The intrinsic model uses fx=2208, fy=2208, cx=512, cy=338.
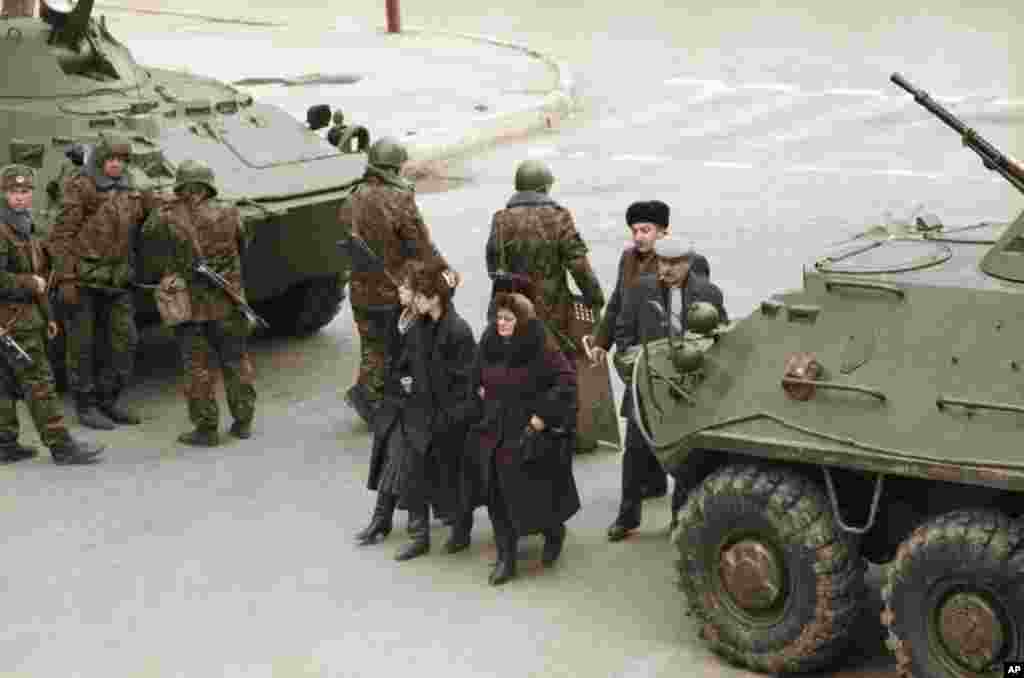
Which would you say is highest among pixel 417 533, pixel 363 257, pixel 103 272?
pixel 363 257

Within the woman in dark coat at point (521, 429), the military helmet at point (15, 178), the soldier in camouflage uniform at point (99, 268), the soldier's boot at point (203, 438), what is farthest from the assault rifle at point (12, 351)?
the woman in dark coat at point (521, 429)

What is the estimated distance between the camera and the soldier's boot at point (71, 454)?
12477 millimetres

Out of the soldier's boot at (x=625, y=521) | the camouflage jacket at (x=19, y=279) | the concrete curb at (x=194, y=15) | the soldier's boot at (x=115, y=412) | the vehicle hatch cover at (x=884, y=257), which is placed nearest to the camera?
the vehicle hatch cover at (x=884, y=257)

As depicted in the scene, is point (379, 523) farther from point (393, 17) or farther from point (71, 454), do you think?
point (393, 17)

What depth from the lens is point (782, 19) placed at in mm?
30078

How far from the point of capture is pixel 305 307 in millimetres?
15062

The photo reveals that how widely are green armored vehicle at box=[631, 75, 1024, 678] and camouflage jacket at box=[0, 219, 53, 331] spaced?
413 cm

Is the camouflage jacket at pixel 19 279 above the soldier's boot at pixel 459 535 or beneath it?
above

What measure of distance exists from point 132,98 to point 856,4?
18.5 meters

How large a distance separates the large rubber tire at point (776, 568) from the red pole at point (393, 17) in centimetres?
2026

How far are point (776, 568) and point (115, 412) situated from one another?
5715mm

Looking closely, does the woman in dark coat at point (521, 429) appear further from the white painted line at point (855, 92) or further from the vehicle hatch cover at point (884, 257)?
the white painted line at point (855, 92)

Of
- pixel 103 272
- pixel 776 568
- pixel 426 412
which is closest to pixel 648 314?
pixel 426 412

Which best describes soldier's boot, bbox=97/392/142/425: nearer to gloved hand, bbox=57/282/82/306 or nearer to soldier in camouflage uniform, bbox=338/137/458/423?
gloved hand, bbox=57/282/82/306
